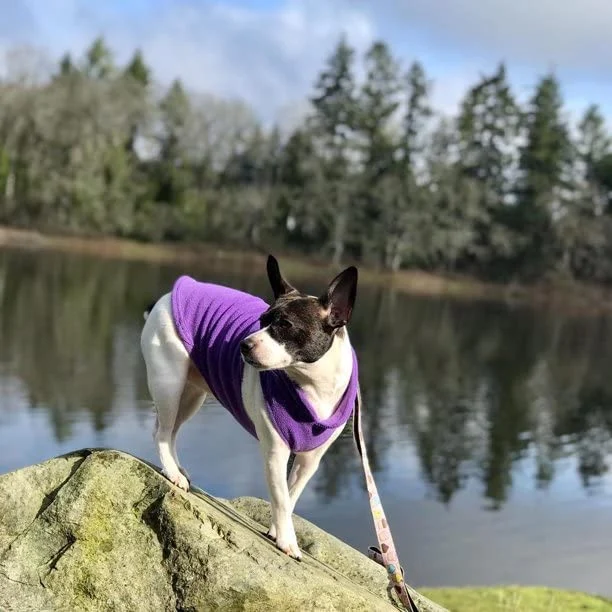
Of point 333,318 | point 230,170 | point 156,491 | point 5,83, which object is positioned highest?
point 5,83

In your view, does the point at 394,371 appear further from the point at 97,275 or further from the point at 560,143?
the point at 560,143

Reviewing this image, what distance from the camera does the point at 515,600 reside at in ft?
Answer: 30.1

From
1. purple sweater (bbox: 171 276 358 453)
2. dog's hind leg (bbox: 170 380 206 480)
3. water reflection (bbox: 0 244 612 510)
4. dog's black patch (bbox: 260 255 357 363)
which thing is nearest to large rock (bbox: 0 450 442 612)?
purple sweater (bbox: 171 276 358 453)

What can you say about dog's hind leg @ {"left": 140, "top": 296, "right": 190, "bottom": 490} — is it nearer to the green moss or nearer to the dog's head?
the dog's head

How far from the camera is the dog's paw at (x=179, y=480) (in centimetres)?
502

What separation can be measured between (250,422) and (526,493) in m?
12.5

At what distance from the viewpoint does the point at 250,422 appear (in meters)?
5.00

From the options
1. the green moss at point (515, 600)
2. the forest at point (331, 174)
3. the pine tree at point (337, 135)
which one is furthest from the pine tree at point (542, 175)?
the green moss at point (515, 600)

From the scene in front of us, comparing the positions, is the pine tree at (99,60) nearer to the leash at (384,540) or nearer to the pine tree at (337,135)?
the pine tree at (337,135)

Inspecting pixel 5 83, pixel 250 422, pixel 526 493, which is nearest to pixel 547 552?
pixel 526 493

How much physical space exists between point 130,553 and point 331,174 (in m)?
72.5

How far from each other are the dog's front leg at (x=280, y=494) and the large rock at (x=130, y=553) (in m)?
0.12

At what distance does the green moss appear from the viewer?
898cm

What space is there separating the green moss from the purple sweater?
5115mm
